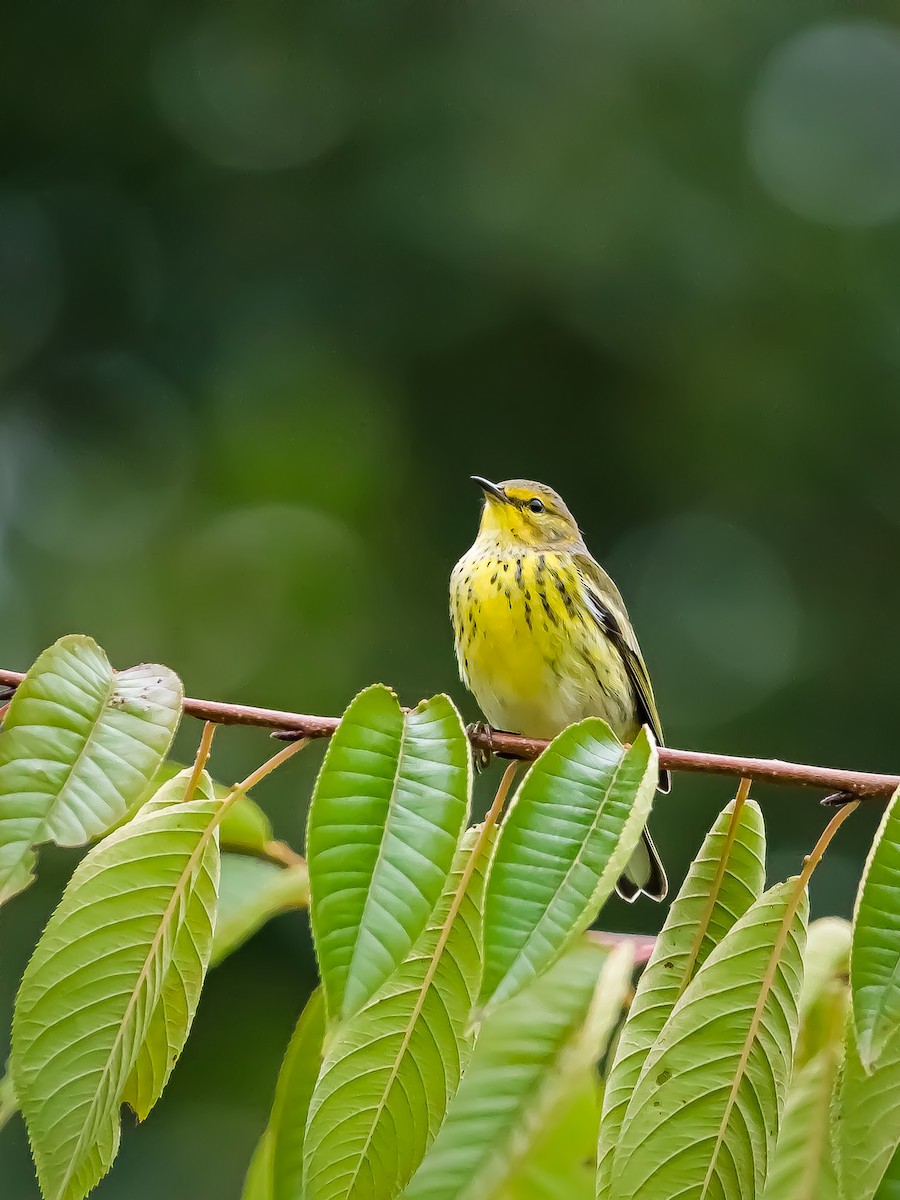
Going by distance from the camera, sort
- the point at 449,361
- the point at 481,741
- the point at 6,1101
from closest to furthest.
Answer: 1. the point at 6,1101
2. the point at 481,741
3. the point at 449,361

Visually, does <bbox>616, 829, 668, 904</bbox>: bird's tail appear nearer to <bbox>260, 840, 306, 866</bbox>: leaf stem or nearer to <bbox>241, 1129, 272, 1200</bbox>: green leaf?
<bbox>260, 840, 306, 866</bbox>: leaf stem

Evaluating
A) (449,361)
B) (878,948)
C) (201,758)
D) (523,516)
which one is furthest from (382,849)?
(449,361)

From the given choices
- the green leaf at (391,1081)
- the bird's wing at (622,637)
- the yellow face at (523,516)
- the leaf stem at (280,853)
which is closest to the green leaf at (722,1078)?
the green leaf at (391,1081)

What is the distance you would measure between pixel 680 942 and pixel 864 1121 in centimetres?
22

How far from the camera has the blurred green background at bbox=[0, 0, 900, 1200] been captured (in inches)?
275

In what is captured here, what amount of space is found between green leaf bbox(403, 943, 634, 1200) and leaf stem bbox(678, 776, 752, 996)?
0.67ft

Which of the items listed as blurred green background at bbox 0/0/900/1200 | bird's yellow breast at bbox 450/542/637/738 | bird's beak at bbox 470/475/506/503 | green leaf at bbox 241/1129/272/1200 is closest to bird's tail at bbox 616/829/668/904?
bird's yellow breast at bbox 450/542/637/738

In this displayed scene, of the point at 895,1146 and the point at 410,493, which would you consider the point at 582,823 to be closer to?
the point at 895,1146

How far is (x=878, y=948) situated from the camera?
99 cm

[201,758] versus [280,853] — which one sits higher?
[201,758]

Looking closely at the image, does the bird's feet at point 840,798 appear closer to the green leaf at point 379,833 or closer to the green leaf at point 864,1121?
the green leaf at point 864,1121

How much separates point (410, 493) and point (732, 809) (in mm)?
6216

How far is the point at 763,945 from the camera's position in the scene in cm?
112

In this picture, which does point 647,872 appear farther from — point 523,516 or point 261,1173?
point 261,1173
